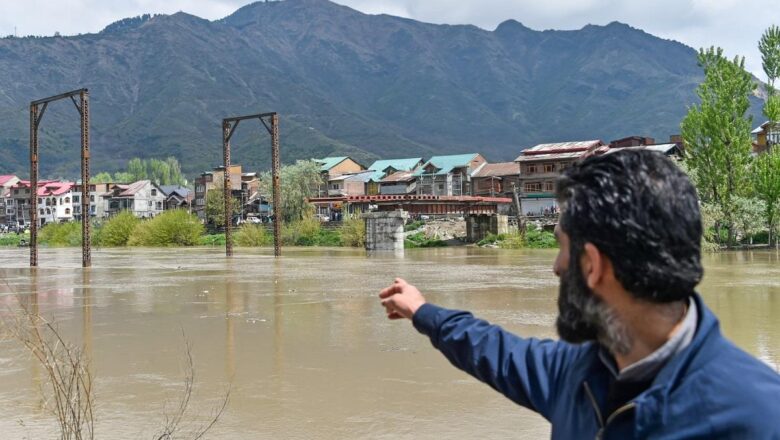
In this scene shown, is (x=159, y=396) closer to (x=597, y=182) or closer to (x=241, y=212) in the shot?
(x=597, y=182)

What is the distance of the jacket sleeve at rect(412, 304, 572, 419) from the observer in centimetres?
196

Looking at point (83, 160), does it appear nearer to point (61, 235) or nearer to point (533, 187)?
point (61, 235)

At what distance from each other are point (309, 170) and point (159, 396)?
8505 centimetres

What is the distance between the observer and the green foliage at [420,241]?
61719mm

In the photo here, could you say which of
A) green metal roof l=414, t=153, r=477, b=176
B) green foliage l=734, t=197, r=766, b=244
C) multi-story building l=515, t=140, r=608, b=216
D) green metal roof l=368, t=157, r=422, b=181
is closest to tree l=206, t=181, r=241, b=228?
green metal roof l=368, t=157, r=422, b=181

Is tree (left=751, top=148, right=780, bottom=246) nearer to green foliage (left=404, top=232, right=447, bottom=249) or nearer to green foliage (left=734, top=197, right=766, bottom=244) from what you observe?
green foliage (left=734, top=197, right=766, bottom=244)

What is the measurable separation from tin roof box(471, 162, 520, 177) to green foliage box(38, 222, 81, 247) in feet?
157

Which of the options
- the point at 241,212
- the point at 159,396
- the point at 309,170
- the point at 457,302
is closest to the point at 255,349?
the point at 159,396

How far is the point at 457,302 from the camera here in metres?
18.0

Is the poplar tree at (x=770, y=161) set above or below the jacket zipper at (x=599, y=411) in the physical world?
above

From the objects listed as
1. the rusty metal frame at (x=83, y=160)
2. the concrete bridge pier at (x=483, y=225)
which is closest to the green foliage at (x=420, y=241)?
the concrete bridge pier at (x=483, y=225)

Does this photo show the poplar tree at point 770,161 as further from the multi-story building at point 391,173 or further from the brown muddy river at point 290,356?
the multi-story building at point 391,173

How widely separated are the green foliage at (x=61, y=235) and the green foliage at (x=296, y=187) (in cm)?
2102

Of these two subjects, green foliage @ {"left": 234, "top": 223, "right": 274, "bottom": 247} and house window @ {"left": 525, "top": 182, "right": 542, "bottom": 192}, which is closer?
green foliage @ {"left": 234, "top": 223, "right": 274, "bottom": 247}
